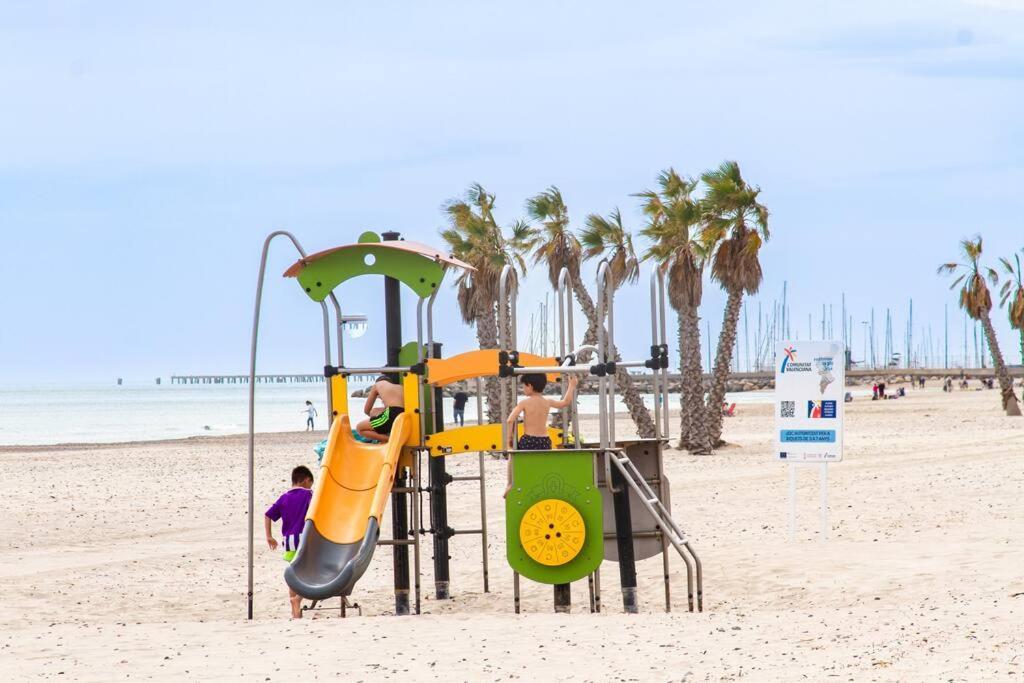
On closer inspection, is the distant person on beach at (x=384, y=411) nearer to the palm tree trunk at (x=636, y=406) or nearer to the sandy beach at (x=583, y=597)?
the sandy beach at (x=583, y=597)

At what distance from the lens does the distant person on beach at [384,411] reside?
39.9ft

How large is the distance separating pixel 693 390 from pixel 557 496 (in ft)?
72.6

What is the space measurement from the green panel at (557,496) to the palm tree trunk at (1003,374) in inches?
1600

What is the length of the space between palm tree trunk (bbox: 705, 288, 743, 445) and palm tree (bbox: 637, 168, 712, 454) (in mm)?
315

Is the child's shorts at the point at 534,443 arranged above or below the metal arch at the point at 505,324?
below

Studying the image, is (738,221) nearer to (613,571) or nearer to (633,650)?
(613,571)

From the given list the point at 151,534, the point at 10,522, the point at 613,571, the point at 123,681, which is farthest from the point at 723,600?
the point at 10,522

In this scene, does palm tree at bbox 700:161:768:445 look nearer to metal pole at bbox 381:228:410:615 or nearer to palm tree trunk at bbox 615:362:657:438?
palm tree trunk at bbox 615:362:657:438

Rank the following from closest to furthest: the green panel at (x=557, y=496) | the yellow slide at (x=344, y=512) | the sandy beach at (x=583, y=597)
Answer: the sandy beach at (x=583, y=597) → the yellow slide at (x=344, y=512) → the green panel at (x=557, y=496)

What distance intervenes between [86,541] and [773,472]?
12757 mm

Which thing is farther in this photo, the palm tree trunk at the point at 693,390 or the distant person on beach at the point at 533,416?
the palm tree trunk at the point at 693,390

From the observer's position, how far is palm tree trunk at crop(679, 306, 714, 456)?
3170 centimetres

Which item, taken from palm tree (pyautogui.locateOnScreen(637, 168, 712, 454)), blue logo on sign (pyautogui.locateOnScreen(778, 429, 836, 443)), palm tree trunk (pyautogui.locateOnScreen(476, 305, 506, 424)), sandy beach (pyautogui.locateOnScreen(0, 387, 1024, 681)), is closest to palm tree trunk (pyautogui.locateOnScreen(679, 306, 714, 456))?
palm tree (pyautogui.locateOnScreen(637, 168, 712, 454))

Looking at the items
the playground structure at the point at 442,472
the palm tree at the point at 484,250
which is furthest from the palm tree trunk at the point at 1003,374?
the playground structure at the point at 442,472
